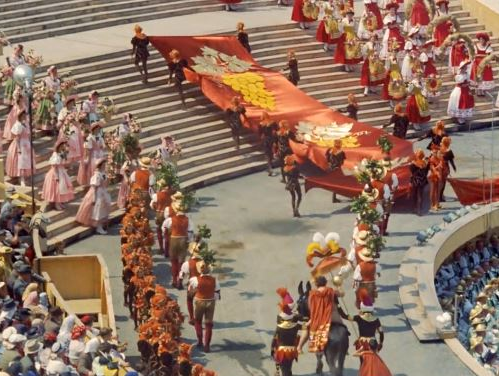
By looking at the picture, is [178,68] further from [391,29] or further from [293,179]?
[391,29]

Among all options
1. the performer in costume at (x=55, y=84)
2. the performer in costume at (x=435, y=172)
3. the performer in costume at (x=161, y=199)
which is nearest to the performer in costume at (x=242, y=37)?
the performer in costume at (x=55, y=84)

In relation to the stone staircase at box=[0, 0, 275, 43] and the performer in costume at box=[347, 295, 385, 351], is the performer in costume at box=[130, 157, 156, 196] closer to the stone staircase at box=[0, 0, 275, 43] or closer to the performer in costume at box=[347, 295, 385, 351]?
the performer in costume at box=[347, 295, 385, 351]

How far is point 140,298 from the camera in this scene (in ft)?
83.7

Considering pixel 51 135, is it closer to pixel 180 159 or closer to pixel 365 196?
pixel 180 159

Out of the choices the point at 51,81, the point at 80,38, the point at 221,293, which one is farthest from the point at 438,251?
the point at 80,38

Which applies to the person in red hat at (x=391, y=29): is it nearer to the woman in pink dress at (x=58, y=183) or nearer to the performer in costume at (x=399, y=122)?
the performer in costume at (x=399, y=122)

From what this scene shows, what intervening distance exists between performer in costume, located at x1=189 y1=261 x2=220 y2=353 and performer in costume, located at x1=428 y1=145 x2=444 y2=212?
715 cm

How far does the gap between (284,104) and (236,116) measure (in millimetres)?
1280

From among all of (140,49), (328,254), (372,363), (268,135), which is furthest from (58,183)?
(372,363)

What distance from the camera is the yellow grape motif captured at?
34.8 m

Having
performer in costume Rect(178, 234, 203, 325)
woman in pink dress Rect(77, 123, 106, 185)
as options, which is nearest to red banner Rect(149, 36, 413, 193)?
woman in pink dress Rect(77, 123, 106, 185)

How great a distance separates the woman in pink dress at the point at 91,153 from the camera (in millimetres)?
30969

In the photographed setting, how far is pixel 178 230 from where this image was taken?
27953mm

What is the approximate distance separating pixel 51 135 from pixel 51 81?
1.08 meters
